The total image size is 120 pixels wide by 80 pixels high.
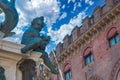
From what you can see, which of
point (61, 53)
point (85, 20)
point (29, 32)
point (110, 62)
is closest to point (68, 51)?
point (61, 53)

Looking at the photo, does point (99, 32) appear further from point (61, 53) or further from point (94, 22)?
point (61, 53)

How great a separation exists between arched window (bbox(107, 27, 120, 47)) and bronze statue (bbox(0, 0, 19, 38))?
67.4ft

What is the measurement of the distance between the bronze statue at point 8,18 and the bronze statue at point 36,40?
262mm

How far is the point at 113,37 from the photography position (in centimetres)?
2634

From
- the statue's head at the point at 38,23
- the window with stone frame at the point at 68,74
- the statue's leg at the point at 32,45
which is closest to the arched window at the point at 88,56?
the window with stone frame at the point at 68,74

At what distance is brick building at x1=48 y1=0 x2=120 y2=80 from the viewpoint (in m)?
25.9

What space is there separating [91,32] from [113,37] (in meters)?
3.03

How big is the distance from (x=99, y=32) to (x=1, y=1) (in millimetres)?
22908

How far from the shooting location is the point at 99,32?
92.8ft

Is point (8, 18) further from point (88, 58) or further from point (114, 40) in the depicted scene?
point (88, 58)

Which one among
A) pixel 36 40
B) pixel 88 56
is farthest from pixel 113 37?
pixel 36 40

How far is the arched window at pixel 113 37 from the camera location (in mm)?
26016

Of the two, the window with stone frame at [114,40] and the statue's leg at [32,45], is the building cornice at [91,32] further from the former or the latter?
the statue's leg at [32,45]

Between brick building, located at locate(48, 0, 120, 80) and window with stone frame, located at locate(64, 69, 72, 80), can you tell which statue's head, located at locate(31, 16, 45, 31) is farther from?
window with stone frame, located at locate(64, 69, 72, 80)
